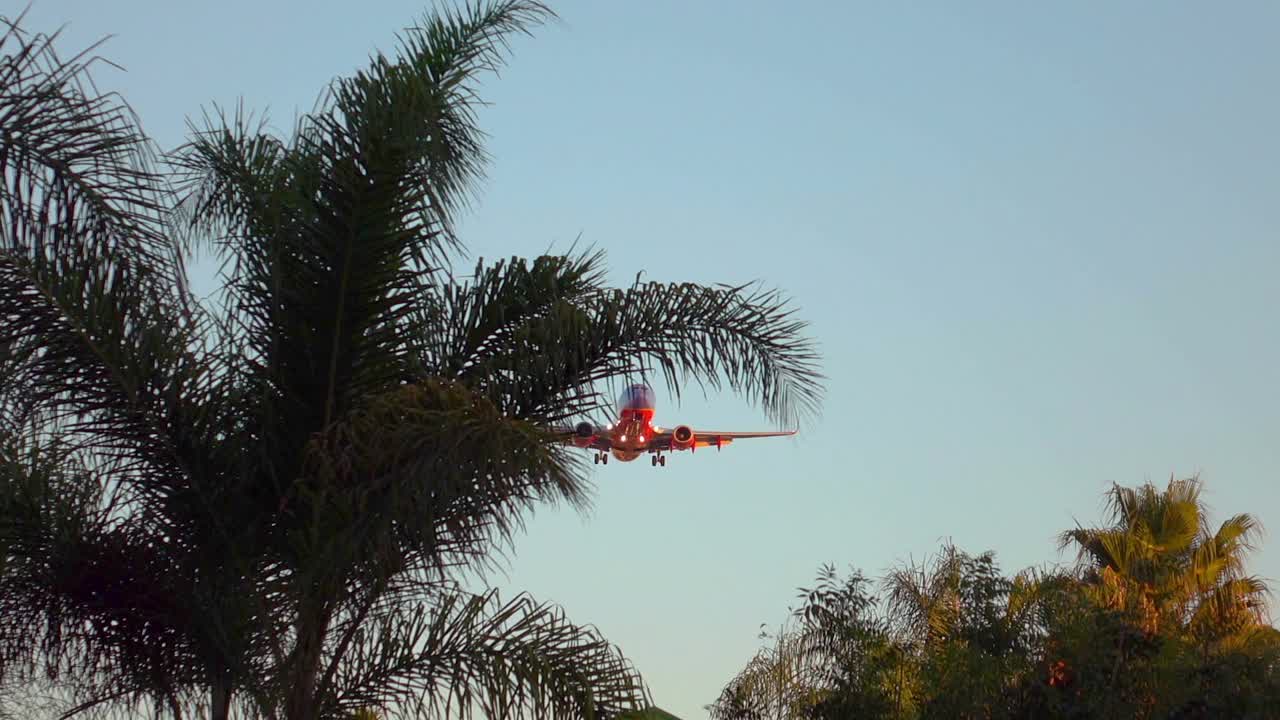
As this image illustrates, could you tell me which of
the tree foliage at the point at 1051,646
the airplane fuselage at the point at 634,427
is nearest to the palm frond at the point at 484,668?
the tree foliage at the point at 1051,646

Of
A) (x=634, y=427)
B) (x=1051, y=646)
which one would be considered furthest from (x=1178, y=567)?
(x=634, y=427)

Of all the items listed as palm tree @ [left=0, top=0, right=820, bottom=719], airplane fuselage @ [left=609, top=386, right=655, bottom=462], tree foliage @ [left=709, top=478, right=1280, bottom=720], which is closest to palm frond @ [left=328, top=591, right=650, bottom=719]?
palm tree @ [left=0, top=0, right=820, bottom=719]

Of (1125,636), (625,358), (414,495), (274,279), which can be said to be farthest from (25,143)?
(1125,636)

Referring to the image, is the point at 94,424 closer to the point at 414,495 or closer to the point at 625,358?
the point at 414,495

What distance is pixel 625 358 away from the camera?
762 cm

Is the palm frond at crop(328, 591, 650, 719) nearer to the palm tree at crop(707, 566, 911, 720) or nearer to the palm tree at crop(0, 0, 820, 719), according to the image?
the palm tree at crop(0, 0, 820, 719)

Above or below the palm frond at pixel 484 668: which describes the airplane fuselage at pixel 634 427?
above

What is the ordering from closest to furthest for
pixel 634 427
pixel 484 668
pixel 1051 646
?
1. pixel 484 668
2. pixel 1051 646
3. pixel 634 427

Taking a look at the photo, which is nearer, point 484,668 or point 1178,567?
point 484,668

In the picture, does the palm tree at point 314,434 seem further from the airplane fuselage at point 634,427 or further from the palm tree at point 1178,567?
the airplane fuselage at point 634,427

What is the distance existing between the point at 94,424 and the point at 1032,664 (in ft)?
33.3

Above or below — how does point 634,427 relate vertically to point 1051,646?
above

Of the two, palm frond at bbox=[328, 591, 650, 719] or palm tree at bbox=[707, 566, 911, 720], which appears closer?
palm frond at bbox=[328, 591, 650, 719]

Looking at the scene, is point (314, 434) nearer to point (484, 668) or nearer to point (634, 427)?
point (484, 668)
